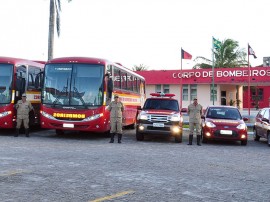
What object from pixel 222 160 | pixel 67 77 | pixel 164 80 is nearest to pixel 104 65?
pixel 67 77

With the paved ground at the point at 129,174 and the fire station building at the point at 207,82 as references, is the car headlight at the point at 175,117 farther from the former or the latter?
the fire station building at the point at 207,82

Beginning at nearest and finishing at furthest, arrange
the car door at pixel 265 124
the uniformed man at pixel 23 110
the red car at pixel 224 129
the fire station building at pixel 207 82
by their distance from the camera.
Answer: the red car at pixel 224 129 < the car door at pixel 265 124 < the uniformed man at pixel 23 110 < the fire station building at pixel 207 82

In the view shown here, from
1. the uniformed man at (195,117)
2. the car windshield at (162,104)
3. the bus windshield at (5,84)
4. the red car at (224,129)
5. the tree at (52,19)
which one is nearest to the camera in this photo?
the uniformed man at (195,117)

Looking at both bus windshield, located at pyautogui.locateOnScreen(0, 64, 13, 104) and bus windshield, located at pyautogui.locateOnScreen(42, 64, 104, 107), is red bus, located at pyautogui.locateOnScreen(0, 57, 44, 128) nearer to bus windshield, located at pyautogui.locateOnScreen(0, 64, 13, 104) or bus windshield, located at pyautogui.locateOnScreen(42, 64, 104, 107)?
bus windshield, located at pyautogui.locateOnScreen(0, 64, 13, 104)

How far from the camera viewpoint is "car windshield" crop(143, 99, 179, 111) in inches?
685

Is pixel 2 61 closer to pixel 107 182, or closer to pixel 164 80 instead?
pixel 107 182

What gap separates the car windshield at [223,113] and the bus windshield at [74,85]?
188 inches

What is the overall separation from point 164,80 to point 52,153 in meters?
33.3

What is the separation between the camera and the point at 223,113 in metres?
17.3

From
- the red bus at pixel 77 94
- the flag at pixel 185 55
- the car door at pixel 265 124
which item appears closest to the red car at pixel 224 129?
the car door at pixel 265 124

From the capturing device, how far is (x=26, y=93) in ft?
60.8

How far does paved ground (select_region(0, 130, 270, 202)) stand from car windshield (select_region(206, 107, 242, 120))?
3.70 metres

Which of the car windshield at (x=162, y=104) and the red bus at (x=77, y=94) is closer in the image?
the red bus at (x=77, y=94)

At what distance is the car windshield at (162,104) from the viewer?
1741cm
